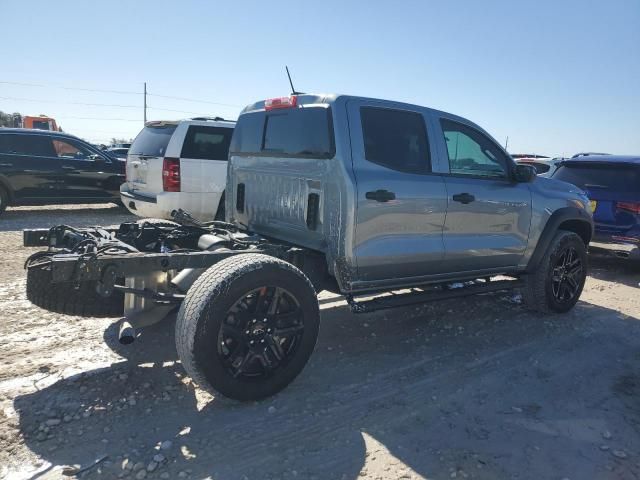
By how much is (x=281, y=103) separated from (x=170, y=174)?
3.47 metres

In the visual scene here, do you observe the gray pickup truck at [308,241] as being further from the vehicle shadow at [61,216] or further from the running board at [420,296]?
the vehicle shadow at [61,216]

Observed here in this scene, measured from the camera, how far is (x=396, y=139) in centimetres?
401

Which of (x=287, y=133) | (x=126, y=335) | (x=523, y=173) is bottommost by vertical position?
(x=126, y=335)

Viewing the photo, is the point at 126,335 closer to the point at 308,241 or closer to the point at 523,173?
the point at 308,241

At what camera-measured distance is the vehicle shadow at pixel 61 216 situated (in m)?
9.45

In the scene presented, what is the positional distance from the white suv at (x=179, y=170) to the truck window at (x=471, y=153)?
402cm

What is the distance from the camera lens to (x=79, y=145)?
1053cm

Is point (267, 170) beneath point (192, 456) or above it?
above

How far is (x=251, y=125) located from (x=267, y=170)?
22.3 inches

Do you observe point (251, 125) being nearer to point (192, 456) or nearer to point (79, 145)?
point (192, 456)

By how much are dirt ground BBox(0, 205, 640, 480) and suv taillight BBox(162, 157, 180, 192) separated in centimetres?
276

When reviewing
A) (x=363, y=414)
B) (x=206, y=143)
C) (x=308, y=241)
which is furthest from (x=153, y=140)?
(x=363, y=414)

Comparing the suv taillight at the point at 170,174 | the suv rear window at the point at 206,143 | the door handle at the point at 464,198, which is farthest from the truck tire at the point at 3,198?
the door handle at the point at 464,198

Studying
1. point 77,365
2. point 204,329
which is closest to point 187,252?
point 204,329
